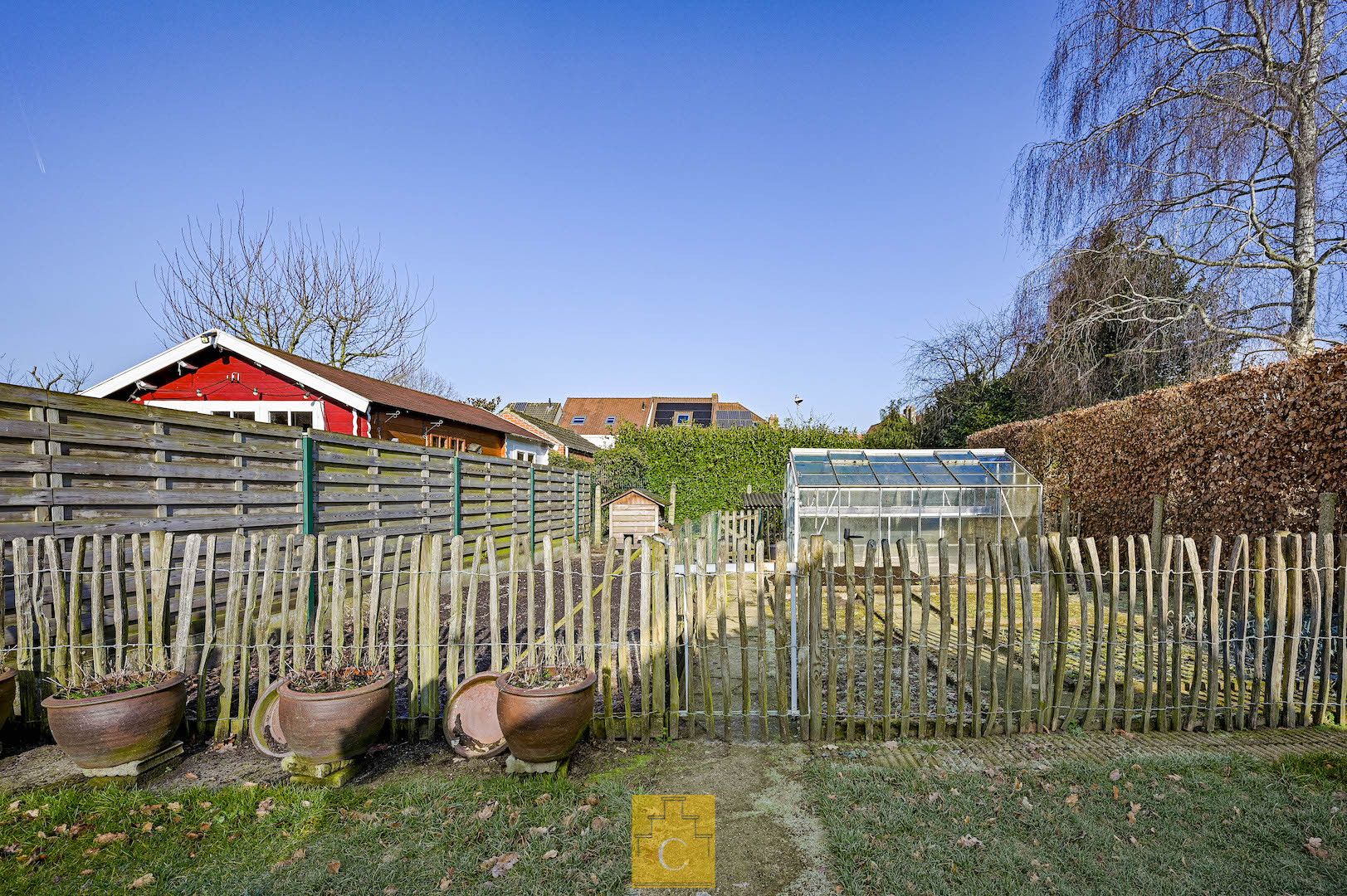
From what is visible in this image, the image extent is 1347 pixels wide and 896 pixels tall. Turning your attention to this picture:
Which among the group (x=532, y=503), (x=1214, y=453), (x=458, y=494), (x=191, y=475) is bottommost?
(x=532, y=503)

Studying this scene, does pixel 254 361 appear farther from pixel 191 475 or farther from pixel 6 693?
pixel 6 693

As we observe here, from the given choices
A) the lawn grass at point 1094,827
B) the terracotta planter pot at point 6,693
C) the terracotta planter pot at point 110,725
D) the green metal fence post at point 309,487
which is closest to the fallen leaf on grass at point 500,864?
the lawn grass at point 1094,827

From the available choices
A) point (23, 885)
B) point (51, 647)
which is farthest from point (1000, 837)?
point (51, 647)

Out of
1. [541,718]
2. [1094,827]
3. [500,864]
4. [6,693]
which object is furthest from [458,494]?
[1094,827]

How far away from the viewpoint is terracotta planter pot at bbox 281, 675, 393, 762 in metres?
3.84

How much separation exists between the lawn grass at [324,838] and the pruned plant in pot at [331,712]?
229mm

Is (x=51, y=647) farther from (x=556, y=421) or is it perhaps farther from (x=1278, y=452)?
(x=556, y=421)

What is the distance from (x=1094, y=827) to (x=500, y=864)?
2.95 meters

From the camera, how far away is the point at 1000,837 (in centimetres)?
334

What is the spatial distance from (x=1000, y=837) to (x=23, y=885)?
177 inches

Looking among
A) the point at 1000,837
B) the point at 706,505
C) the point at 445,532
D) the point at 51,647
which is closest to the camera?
the point at 1000,837

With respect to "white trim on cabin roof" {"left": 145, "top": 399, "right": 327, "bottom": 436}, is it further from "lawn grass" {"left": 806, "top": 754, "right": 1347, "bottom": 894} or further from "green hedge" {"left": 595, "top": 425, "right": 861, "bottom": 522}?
"lawn grass" {"left": 806, "top": 754, "right": 1347, "bottom": 894}

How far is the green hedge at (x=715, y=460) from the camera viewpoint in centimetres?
2098

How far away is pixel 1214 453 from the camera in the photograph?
8703 millimetres
